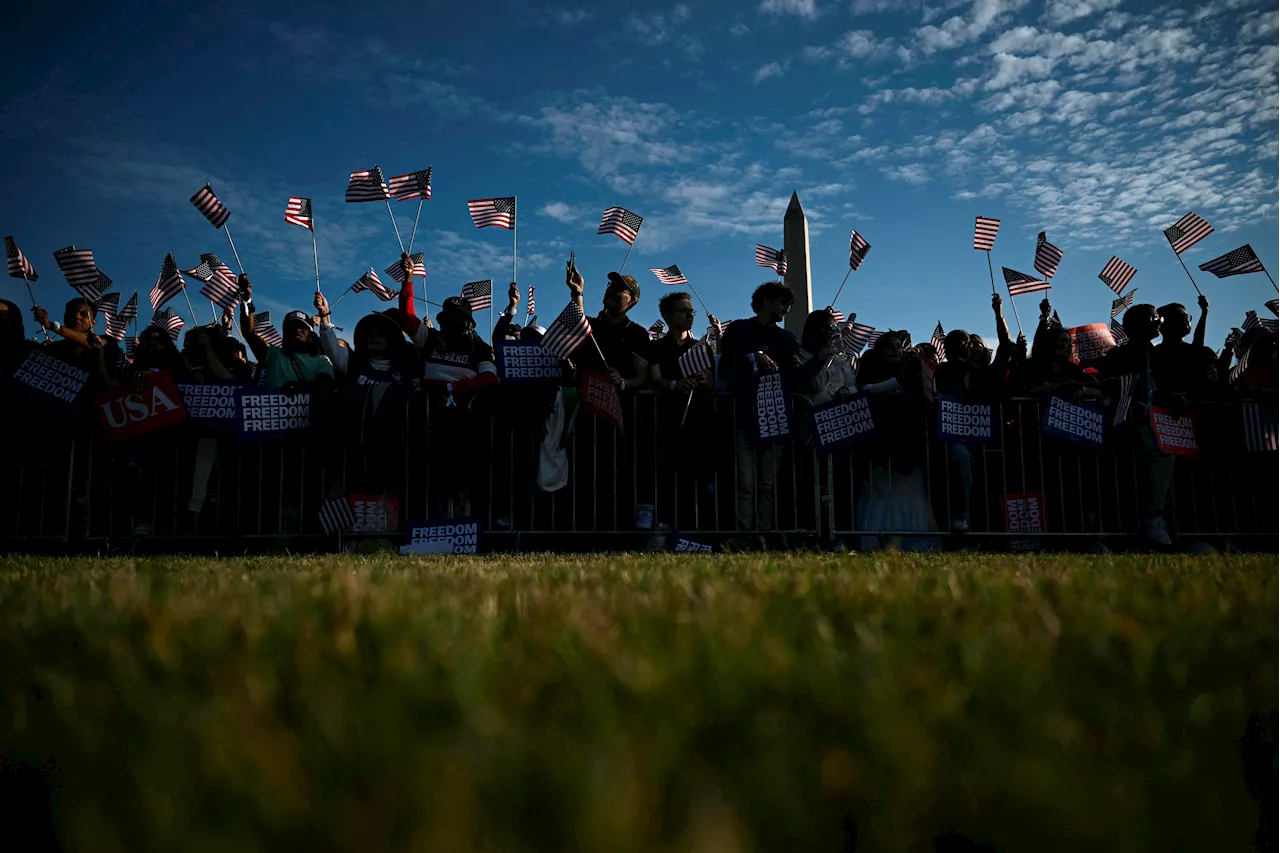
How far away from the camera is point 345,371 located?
9023mm

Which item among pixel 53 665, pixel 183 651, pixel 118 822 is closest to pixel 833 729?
pixel 118 822

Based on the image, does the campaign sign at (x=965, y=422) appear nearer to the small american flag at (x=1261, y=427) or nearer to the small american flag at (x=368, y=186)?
the small american flag at (x=1261, y=427)

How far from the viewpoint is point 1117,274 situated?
1591 cm

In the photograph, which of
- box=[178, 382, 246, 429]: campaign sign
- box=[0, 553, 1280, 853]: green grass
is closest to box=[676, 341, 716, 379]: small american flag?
box=[178, 382, 246, 429]: campaign sign

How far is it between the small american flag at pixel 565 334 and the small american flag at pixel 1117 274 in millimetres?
11861

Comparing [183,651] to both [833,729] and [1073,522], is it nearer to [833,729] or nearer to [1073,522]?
[833,729]

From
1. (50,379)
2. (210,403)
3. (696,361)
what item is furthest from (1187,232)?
(50,379)

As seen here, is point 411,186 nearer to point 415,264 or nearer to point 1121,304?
point 415,264

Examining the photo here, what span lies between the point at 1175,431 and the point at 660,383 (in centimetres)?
539

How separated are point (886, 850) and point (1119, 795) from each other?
0.26m

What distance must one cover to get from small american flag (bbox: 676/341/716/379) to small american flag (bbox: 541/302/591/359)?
99cm

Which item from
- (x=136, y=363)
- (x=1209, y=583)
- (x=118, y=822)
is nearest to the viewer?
(x=118, y=822)

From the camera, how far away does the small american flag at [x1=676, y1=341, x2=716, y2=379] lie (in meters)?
8.37

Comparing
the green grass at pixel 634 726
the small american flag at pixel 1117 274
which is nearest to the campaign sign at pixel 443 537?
the green grass at pixel 634 726
